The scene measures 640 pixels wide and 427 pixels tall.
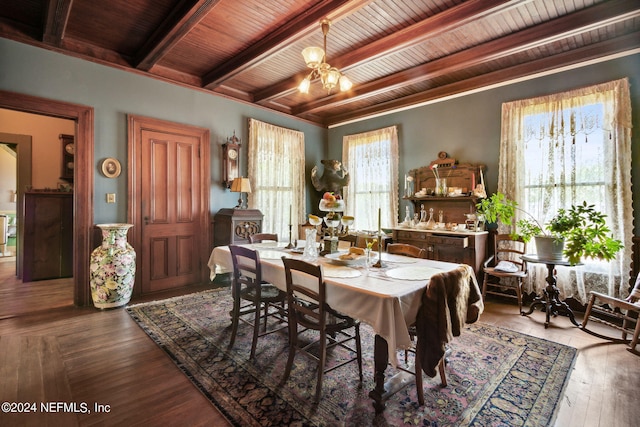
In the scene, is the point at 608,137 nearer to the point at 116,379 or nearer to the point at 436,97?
the point at 436,97

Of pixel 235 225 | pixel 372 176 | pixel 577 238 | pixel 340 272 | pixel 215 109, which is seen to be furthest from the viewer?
pixel 372 176

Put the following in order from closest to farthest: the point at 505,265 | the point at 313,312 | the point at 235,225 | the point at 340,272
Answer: the point at 313,312 → the point at 340,272 → the point at 505,265 → the point at 235,225

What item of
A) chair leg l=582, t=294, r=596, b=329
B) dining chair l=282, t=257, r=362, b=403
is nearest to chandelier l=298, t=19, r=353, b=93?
dining chair l=282, t=257, r=362, b=403

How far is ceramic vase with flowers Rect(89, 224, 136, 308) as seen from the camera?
3.42 meters

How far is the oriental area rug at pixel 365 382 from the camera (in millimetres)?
1740

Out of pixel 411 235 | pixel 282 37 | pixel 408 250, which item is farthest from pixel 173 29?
pixel 411 235

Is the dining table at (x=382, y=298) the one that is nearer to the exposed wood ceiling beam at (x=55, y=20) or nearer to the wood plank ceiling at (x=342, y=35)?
the wood plank ceiling at (x=342, y=35)

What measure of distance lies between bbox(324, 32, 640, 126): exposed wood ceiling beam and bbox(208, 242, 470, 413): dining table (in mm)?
3130

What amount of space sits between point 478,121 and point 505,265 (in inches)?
80.7

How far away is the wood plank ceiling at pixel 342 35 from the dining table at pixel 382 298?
87.8 inches

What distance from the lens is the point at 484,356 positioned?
246cm

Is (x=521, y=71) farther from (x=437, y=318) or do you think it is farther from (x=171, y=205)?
(x=171, y=205)

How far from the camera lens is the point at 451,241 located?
3975 mm

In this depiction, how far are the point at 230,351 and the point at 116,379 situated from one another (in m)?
0.78
